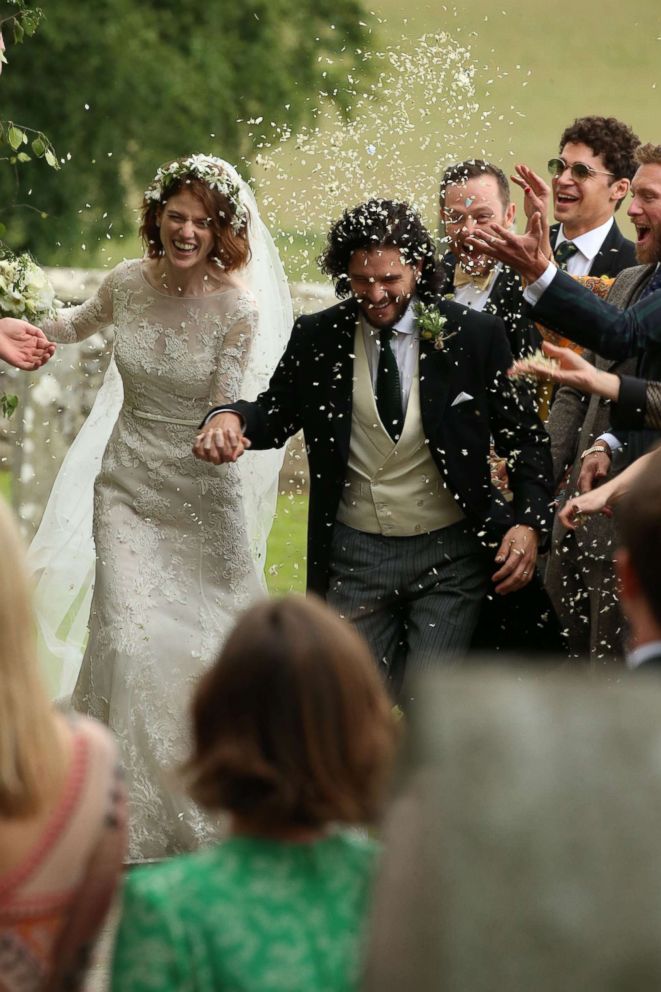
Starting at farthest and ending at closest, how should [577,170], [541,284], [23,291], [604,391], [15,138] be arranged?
[577,170] < [23,291] < [15,138] < [541,284] < [604,391]

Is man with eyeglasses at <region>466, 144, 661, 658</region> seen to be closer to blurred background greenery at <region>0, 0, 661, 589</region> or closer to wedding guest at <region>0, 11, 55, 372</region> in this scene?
wedding guest at <region>0, 11, 55, 372</region>

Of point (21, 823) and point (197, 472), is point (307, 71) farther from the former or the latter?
point (21, 823)

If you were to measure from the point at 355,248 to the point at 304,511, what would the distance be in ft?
35.6

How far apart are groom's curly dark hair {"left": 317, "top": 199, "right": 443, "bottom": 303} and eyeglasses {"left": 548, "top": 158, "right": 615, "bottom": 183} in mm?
1396

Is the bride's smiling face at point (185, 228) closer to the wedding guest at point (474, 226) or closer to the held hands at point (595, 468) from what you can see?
the wedding guest at point (474, 226)

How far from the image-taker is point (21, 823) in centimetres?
235

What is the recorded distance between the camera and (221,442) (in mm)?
5582

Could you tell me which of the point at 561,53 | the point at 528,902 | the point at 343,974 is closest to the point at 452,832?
the point at 528,902

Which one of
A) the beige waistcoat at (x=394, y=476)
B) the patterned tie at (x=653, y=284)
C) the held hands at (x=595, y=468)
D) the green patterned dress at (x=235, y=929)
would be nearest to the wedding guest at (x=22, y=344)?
the beige waistcoat at (x=394, y=476)

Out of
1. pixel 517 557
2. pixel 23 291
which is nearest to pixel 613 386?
pixel 517 557

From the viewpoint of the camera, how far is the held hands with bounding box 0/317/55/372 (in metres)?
5.90

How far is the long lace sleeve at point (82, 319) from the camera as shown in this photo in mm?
6723

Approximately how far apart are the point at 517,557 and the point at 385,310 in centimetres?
89

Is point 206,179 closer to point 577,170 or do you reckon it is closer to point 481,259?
point 481,259
